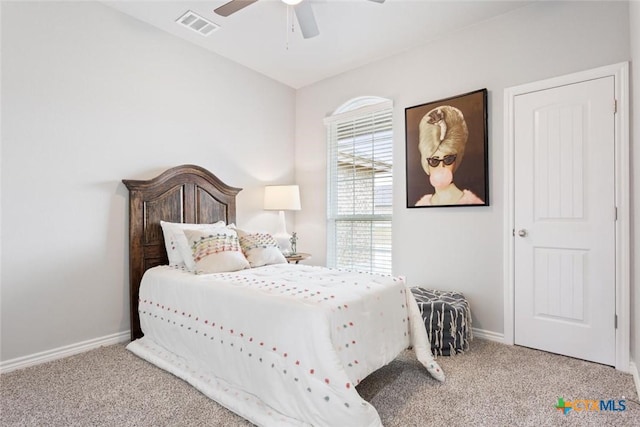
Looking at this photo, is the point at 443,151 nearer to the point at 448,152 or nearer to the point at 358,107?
the point at 448,152

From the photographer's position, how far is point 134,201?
2803 millimetres

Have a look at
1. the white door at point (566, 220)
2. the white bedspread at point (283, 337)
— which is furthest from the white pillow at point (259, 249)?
the white door at point (566, 220)

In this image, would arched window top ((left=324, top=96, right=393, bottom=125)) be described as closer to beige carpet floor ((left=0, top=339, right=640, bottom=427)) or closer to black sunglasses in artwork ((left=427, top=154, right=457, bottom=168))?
black sunglasses in artwork ((left=427, top=154, right=457, bottom=168))

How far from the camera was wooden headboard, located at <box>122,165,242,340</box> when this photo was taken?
9.17 feet

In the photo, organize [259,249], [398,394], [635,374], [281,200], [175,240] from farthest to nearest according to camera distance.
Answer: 1. [281,200]
2. [259,249]
3. [175,240]
4. [635,374]
5. [398,394]

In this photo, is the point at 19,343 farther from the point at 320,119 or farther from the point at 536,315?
the point at 536,315

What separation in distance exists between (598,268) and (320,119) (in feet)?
10.1

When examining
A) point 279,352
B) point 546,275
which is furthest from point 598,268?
point 279,352

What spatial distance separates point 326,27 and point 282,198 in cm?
176

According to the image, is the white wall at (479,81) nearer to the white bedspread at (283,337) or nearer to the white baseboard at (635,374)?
the white baseboard at (635,374)

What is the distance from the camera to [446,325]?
8.32 ft

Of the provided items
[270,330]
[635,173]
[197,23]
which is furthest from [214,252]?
[635,173]

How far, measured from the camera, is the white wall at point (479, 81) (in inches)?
97.0

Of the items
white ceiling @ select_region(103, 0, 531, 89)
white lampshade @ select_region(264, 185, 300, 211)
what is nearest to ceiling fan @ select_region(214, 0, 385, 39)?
white ceiling @ select_region(103, 0, 531, 89)
